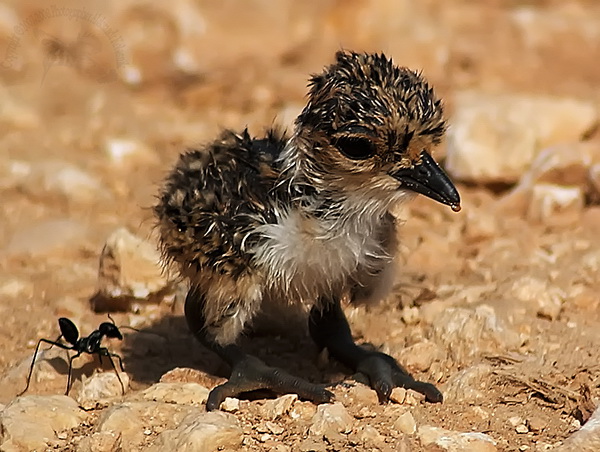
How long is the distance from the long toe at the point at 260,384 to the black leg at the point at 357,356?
0.74 ft

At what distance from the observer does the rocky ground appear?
3.63 meters

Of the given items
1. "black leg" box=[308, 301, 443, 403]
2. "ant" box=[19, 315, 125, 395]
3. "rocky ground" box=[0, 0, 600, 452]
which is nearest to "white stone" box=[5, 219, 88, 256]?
"rocky ground" box=[0, 0, 600, 452]

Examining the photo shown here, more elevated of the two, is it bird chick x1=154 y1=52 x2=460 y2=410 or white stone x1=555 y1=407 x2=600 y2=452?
bird chick x1=154 y1=52 x2=460 y2=410

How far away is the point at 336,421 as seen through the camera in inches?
138

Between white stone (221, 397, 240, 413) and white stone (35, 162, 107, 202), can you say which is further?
white stone (35, 162, 107, 202)

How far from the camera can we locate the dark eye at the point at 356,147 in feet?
11.7

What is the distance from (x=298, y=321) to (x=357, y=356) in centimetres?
58

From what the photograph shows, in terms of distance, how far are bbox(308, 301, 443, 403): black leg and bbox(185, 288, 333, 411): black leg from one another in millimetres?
232

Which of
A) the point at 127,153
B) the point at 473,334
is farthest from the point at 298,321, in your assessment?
the point at 127,153

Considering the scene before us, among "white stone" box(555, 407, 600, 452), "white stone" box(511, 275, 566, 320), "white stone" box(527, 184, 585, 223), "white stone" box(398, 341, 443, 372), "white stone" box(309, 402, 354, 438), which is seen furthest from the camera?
"white stone" box(527, 184, 585, 223)

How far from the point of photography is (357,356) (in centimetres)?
412

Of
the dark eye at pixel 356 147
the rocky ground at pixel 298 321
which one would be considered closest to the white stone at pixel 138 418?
the rocky ground at pixel 298 321

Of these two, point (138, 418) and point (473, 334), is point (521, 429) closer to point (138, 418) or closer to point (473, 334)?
point (473, 334)

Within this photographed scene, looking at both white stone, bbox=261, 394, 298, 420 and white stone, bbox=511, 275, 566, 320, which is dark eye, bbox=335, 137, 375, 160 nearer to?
white stone, bbox=261, 394, 298, 420
